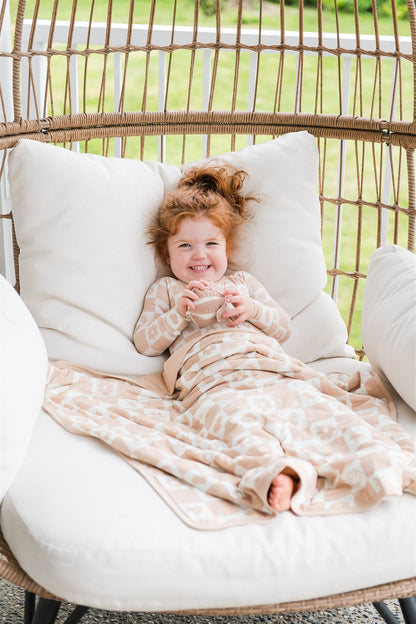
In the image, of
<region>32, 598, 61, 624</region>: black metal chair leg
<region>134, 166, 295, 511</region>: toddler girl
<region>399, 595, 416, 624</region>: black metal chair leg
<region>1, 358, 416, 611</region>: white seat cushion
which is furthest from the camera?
<region>134, 166, 295, 511</region>: toddler girl

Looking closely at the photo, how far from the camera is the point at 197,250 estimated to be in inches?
58.0

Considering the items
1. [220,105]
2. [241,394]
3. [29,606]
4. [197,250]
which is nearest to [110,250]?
[197,250]

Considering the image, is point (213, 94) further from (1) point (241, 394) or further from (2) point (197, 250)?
(1) point (241, 394)

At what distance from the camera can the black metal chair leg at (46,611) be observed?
3.42 feet

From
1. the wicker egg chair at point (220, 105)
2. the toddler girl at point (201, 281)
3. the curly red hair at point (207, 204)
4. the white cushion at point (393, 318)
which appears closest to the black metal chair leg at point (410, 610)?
the wicker egg chair at point (220, 105)

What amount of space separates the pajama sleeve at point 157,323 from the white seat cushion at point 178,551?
0.44 metres

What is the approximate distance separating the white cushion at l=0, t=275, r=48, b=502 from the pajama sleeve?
284 millimetres

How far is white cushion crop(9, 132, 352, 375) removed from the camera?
143 centimetres

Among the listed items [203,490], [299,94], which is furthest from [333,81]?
[203,490]

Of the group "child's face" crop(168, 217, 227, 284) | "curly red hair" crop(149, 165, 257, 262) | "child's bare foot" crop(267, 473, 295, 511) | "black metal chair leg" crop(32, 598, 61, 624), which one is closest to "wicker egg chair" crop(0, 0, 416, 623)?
"black metal chair leg" crop(32, 598, 61, 624)

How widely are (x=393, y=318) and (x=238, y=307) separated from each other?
29 cm

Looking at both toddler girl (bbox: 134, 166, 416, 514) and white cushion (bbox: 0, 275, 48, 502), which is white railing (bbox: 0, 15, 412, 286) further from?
white cushion (bbox: 0, 275, 48, 502)

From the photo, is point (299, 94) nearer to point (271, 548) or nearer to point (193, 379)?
point (193, 379)

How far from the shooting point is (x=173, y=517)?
976 mm
